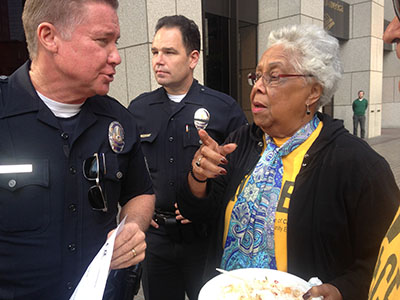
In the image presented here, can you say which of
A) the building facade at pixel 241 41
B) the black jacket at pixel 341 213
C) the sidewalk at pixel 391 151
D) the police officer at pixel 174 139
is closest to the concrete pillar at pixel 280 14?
the building facade at pixel 241 41

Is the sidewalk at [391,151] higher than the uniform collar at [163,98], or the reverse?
the uniform collar at [163,98]

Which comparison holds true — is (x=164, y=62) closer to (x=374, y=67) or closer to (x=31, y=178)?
(x=31, y=178)

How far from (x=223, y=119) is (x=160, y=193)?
792 mm

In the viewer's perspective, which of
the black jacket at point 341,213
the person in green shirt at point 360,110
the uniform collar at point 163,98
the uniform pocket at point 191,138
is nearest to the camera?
the black jacket at point 341,213

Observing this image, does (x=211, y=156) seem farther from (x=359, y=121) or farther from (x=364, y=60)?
(x=364, y=60)

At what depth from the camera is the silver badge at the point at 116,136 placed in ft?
5.53

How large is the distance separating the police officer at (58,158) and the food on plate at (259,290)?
1.43 ft

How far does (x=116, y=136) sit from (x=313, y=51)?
3.74 ft

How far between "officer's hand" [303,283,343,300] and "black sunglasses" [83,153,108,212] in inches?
38.3

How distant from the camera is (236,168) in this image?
1.92 meters

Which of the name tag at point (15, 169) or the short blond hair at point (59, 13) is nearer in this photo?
the name tag at point (15, 169)

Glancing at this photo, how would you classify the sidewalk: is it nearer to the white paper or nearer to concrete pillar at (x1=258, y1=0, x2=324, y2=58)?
concrete pillar at (x1=258, y1=0, x2=324, y2=58)

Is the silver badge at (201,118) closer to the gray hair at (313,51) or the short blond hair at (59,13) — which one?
the gray hair at (313,51)

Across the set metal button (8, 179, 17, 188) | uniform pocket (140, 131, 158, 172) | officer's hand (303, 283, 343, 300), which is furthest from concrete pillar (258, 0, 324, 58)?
metal button (8, 179, 17, 188)
